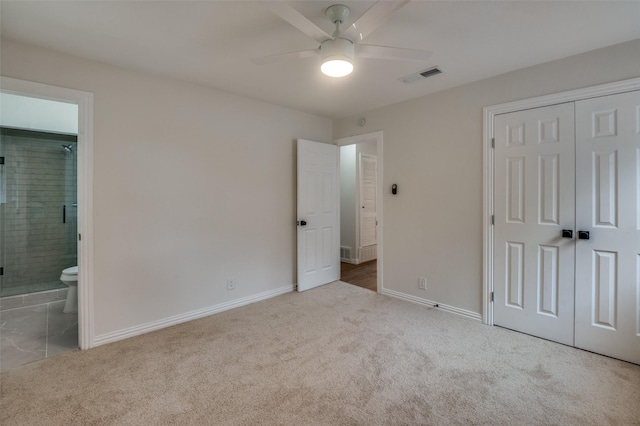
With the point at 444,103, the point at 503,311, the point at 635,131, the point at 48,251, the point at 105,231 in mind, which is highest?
the point at 444,103

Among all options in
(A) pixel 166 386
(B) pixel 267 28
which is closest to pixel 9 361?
(A) pixel 166 386

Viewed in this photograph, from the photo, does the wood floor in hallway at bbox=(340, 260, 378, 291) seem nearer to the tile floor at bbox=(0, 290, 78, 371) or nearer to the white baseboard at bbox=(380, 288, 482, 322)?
the white baseboard at bbox=(380, 288, 482, 322)

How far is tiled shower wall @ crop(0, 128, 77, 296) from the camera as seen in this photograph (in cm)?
352

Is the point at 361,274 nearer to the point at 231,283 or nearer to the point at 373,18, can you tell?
the point at 231,283

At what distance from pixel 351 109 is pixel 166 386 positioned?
3477 millimetres

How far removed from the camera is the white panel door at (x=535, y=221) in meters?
2.43

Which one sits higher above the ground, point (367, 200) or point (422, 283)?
point (367, 200)

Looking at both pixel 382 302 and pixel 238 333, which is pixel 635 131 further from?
pixel 238 333

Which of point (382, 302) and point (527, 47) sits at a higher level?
point (527, 47)

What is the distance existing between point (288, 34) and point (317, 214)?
2.40m

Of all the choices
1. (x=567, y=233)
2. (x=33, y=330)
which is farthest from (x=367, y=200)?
(x=33, y=330)

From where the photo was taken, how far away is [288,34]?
6.64 feet

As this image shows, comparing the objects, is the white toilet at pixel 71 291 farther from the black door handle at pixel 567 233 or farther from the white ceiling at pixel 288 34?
the black door handle at pixel 567 233

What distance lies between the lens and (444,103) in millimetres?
3109
